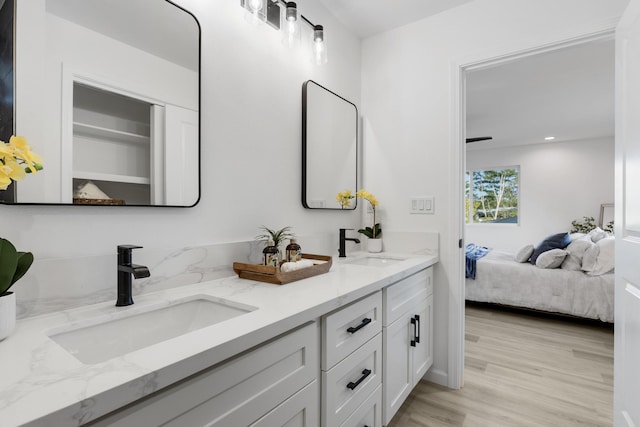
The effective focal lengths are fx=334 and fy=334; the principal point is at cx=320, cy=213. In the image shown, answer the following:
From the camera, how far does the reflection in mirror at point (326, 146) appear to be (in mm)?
1927

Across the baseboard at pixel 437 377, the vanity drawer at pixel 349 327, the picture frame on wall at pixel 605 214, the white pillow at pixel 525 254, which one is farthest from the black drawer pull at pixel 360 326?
the picture frame on wall at pixel 605 214

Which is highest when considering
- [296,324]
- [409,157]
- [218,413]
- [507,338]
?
[409,157]

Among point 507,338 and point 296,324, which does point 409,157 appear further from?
point 507,338

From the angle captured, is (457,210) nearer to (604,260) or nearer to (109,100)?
(109,100)

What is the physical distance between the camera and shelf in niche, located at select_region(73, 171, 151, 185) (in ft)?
3.33

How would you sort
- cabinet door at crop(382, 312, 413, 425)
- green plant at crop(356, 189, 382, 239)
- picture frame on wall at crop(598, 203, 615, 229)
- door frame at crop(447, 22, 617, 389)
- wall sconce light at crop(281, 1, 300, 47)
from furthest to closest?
picture frame on wall at crop(598, 203, 615, 229), green plant at crop(356, 189, 382, 239), door frame at crop(447, 22, 617, 389), wall sconce light at crop(281, 1, 300, 47), cabinet door at crop(382, 312, 413, 425)

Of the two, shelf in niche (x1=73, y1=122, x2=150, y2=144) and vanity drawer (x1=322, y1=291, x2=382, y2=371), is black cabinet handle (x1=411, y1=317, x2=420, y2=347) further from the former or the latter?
shelf in niche (x1=73, y1=122, x2=150, y2=144)

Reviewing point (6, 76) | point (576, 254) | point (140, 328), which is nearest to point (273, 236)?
point (140, 328)

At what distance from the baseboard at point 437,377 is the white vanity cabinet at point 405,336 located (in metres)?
0.11

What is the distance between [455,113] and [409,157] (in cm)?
38

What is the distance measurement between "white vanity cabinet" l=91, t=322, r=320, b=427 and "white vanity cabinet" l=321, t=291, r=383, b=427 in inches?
2.1

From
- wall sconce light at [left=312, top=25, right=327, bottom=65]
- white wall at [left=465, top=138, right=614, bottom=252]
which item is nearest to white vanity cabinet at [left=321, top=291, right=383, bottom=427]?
wall sconce light at [left=312, top=25, right=327, bottom=65]

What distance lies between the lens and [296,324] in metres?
0.93

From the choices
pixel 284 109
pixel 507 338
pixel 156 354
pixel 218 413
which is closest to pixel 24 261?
pixel 156 354
